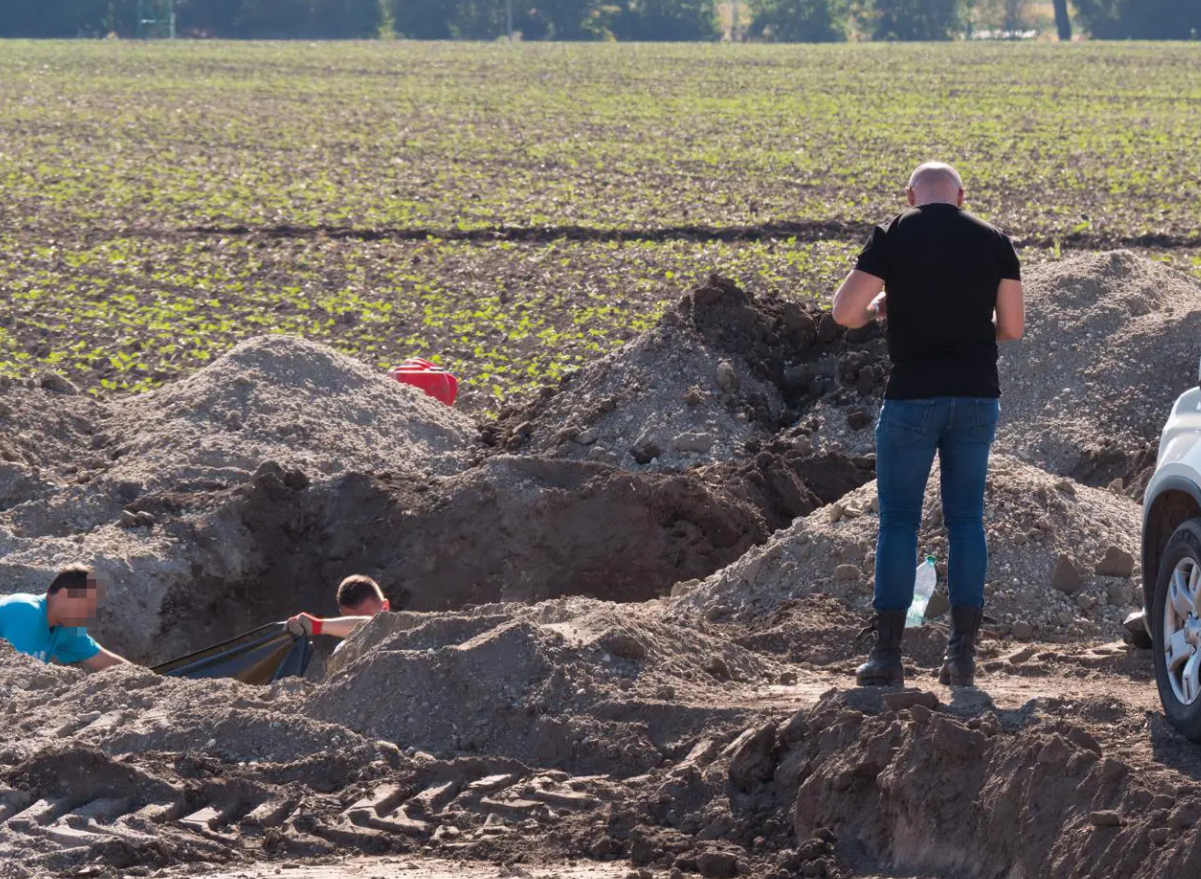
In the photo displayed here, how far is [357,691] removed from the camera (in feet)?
26.7

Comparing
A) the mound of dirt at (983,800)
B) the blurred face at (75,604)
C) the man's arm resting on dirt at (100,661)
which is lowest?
the man's arm resting on dirt at (100,661)

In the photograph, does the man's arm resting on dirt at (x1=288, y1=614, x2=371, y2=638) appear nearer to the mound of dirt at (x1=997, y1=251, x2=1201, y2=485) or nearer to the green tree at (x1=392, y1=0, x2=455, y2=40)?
the mound of dirt at (x1=997, y1=251, x2=1201, y2=485)

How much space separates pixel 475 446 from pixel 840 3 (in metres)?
94.6

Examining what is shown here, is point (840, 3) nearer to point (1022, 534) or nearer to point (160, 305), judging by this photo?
point (160, 305)

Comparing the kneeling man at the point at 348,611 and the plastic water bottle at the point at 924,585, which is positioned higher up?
the plastic water bottle at the point at 924,585

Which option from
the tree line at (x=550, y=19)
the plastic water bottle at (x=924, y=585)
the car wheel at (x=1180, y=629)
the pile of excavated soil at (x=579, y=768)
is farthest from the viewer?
the tree line at (x=550, y=19)

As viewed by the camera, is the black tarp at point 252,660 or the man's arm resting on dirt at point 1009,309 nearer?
the man's arm resting on dirt at point 1009,309

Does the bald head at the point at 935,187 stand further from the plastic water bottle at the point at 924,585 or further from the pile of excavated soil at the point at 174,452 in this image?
the pile of excavated soil at the point at 174,452

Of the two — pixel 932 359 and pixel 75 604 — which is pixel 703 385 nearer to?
pixel 75 604

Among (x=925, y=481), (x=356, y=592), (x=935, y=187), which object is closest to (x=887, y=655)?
(x=925, y=481)

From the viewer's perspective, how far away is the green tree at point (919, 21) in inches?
4085

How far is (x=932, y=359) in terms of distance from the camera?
292 inches

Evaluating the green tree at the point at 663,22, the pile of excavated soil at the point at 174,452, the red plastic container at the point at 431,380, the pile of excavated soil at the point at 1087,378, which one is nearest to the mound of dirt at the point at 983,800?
the pile of excavated soil at the point at 174,452

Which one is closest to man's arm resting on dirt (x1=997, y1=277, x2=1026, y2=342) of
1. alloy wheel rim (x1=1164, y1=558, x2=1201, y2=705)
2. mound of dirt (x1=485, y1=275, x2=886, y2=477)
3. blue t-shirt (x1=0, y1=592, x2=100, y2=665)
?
alloy wheel rim (x1=1164, y1=558, x2=1201, y2=705)
